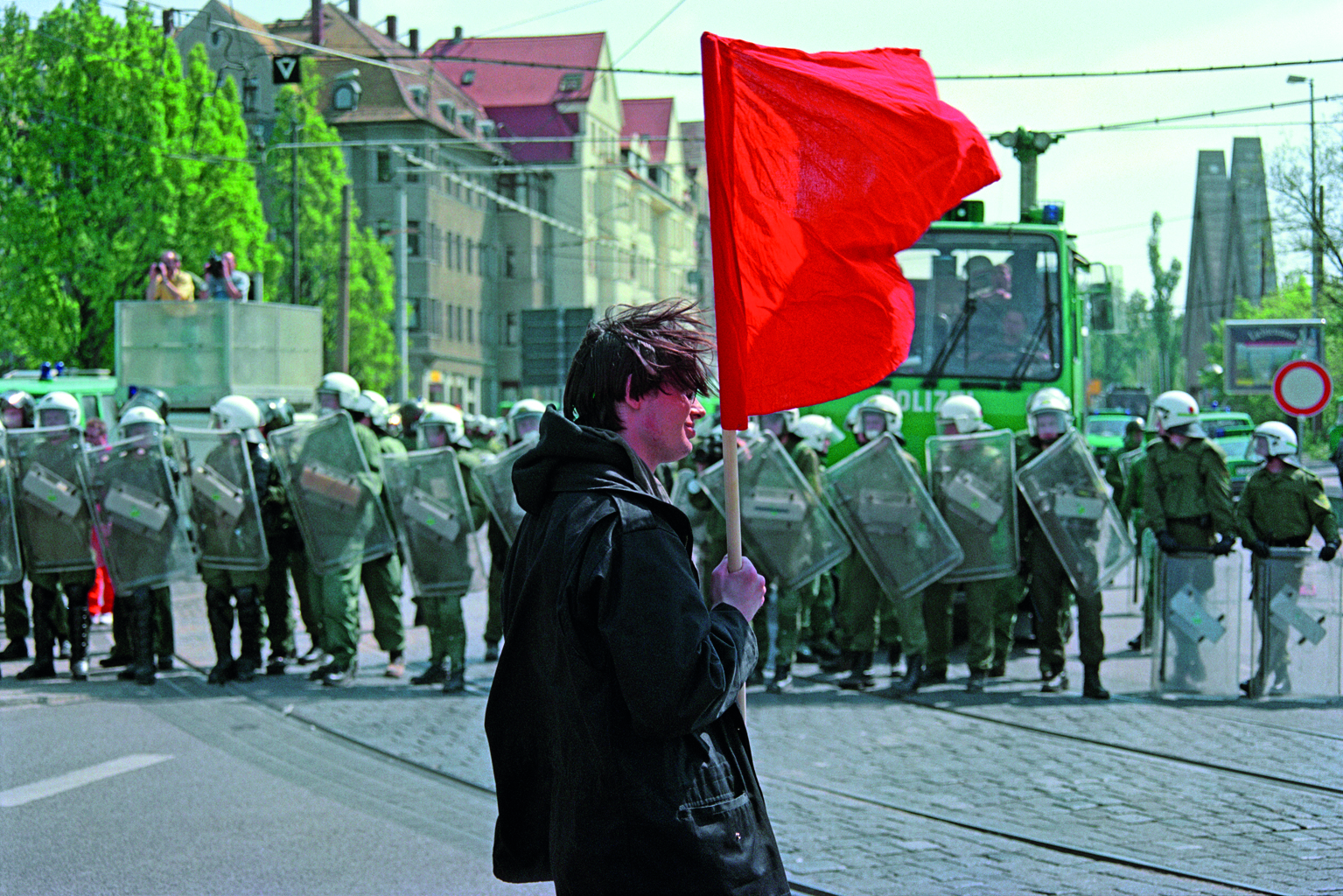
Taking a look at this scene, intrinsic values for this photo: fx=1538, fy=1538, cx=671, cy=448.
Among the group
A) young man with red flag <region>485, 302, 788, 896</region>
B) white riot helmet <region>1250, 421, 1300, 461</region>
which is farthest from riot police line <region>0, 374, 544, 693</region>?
young man with red flag <region>485, 302, 788, 896</region>

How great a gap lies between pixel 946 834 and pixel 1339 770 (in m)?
2.43

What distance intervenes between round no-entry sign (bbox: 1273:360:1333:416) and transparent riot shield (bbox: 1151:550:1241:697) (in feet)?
12.5

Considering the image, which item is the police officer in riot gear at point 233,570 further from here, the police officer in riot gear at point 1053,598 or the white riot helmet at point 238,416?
the police officer in riot gear at point 1053,598

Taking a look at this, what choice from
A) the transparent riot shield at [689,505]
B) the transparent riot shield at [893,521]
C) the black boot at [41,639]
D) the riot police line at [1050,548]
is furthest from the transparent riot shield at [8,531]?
the transparent riot shield at [893,521]

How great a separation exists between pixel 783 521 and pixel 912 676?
52.0 inches

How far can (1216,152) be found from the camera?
302ft

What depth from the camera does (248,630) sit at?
10.5 metres

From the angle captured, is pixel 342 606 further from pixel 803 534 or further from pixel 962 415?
pixel 962 415

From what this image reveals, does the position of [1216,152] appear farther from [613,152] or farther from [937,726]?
[937,726]

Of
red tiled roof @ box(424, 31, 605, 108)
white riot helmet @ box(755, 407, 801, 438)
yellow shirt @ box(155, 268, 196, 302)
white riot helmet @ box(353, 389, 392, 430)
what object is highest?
red tiled roof @ box(424, 31, 605, 108)

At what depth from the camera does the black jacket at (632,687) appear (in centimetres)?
246

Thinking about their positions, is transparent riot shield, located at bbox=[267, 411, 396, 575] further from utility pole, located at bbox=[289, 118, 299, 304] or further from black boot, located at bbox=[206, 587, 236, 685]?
utility pole, located at bbox=[289, 118, 299, 304]

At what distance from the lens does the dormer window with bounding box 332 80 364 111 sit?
180ft

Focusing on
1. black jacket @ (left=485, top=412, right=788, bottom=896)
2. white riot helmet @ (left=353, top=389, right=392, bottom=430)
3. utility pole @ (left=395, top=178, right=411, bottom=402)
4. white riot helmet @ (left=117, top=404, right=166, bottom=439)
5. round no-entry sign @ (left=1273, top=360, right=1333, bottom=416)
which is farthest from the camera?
utility pole @ (left=395, top=178, right=411, bottom=402)
